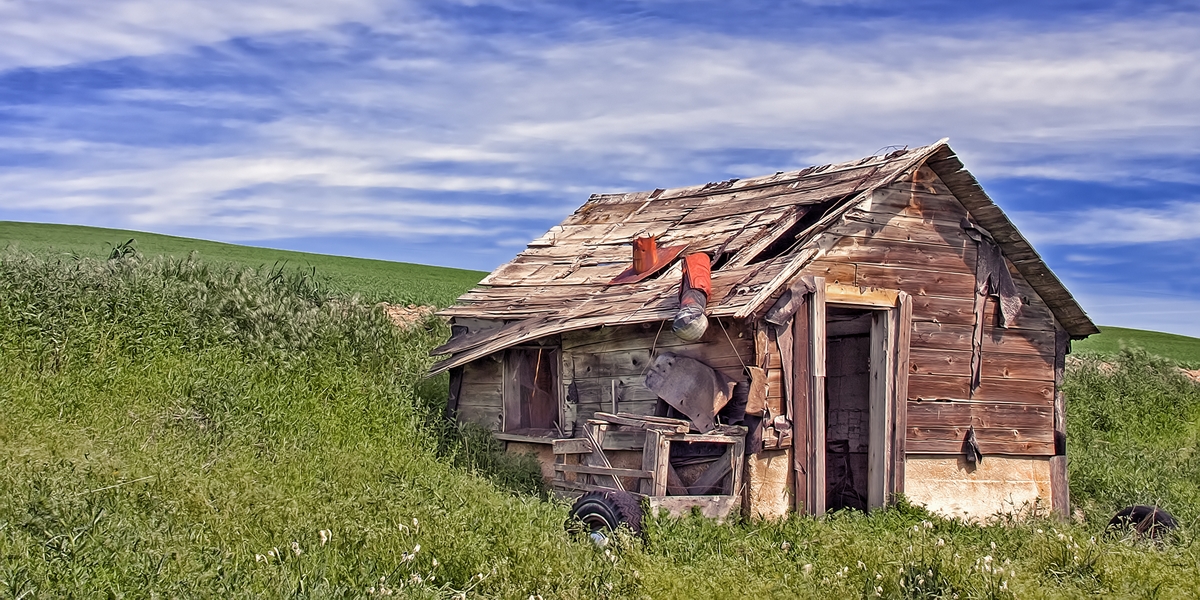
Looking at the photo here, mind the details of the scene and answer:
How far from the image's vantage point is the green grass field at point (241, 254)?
96.2ft

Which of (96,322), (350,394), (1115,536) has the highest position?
(96,322)

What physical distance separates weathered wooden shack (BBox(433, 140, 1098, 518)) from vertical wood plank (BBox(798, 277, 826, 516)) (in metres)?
0.02

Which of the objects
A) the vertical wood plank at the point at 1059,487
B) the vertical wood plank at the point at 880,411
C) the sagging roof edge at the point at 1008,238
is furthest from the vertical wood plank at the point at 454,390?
the vertical wood plank at the point at 1059,487

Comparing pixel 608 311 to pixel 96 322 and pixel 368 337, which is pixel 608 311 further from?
pixel 96 322

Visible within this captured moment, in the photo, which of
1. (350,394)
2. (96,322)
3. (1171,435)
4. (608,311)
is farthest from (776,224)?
(1171,435)

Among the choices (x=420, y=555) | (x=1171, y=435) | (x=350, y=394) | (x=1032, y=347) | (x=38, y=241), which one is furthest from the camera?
(x=38, y=241)

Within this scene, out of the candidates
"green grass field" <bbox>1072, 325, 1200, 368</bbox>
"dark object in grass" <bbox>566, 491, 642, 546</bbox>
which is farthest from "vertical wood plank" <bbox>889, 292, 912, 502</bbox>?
"green grass field" <bbox>1072, 325, 1200, 368</bbox>

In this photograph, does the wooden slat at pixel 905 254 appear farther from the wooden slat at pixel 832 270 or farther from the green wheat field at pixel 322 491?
the green wheat field at pixel 322 491

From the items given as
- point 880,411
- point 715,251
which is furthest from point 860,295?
point 715,251

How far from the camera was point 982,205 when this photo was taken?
1248 cm

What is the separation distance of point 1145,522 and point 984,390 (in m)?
2.21

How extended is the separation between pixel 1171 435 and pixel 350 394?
14990 millimetres

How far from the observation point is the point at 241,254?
35.2 metres

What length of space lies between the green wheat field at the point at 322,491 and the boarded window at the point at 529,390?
529 mm
